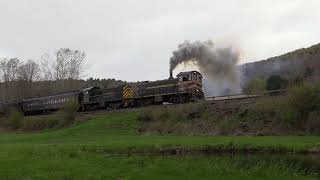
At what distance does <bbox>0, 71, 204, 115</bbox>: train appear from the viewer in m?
62.6

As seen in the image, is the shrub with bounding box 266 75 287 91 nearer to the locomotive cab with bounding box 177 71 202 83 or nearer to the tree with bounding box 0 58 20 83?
the locomotive cab with bounding box 177 71 202 83

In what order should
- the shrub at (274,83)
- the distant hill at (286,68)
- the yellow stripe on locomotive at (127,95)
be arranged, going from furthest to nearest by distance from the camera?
the distant hill at (286,68)
the shrub at (274,83)
the yellow stripe on locomotive at (127,95)

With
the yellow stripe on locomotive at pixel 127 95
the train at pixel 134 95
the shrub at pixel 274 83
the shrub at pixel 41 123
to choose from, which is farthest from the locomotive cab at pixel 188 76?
the shrub at pixel 274 83

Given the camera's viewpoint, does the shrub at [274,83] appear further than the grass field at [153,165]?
Yes

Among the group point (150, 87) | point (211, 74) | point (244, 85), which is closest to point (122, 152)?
point (150, 87)

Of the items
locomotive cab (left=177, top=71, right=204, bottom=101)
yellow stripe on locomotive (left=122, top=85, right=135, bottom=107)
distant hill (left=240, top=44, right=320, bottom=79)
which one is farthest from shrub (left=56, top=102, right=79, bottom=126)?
distant hill (left=240, top=44, right=320, bottom=79)

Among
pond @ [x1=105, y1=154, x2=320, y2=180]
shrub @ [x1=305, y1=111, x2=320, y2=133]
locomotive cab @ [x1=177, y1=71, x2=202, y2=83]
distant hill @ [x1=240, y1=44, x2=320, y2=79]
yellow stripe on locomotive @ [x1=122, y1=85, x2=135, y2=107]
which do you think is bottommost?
pond @ [x1=105, y1=154, x2=320, y2=180]

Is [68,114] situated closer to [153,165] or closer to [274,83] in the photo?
[274,83]

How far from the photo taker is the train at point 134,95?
205ft

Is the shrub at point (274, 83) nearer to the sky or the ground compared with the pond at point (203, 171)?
nearer to the sky

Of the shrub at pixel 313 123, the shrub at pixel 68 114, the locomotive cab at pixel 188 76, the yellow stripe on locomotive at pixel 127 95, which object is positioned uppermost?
the locomotive cab at pixel 188 76

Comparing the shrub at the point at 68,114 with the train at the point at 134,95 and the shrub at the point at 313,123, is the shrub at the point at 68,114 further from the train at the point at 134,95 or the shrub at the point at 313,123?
the shrub at the point at 313,123

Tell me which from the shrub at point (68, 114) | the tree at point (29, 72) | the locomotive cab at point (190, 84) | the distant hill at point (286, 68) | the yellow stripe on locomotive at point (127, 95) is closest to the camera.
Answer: the locomotive cab at point (190, 84)

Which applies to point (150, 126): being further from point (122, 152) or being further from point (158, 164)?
point (158, 164)
